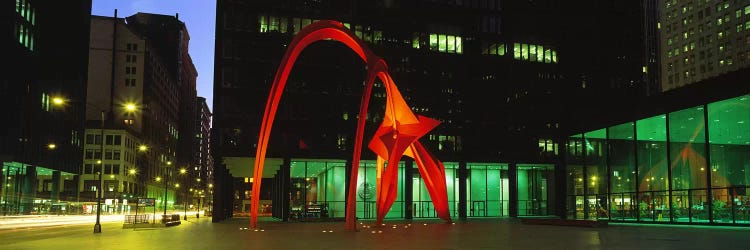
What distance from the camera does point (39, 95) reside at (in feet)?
219

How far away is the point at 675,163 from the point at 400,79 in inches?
1229

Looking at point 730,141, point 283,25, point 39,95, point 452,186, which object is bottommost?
point 452,186

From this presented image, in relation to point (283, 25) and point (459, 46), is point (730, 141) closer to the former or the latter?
point (459, 46)

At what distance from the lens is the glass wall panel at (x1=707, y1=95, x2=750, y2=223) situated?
29.3 m

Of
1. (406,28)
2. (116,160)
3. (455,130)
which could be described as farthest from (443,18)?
(116,160)

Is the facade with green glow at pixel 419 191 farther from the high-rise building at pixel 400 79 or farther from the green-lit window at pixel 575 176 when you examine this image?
the green-lit window at pixel 575 176

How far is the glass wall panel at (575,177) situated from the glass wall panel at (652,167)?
231 inches

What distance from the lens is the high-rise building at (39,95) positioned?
60.2 m

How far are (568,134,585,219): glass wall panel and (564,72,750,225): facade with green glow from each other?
77 mm

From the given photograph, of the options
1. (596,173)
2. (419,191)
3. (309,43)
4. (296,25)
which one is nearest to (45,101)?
(296,25)

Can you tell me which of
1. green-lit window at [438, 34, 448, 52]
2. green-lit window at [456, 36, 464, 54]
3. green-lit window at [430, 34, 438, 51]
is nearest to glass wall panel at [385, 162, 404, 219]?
green-lit window at [430, 34, 438, 51]

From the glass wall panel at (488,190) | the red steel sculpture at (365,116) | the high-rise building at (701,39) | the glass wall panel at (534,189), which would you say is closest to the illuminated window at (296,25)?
the glass wall panel at (488,190)

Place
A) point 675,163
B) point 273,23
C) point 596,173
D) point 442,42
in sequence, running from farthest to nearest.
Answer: point 442,42
point 273,23
point 596,173
point 675,163

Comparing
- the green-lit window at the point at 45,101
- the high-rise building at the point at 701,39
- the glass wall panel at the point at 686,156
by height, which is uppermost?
the high-rise building at the point at 701,39
